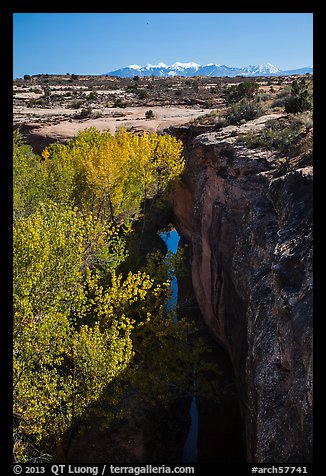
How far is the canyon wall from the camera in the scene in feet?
28.3

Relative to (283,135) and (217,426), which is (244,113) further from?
(217,426)

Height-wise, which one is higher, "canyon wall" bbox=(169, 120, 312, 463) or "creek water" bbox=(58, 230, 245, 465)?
"canyon wall" bbox=(169, 120, 312, 463)

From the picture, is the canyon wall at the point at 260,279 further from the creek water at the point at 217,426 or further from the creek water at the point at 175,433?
the creek water at the point at 175,433

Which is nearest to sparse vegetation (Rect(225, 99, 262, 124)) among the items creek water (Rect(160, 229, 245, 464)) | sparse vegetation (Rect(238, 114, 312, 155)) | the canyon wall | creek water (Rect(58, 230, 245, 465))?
the canyon wall

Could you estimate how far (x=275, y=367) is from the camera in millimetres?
10055

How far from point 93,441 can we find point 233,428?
253 inches

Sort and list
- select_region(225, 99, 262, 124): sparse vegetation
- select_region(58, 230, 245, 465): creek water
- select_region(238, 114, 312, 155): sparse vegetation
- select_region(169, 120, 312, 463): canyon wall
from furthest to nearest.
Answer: select_region(225, 99, 262, 124): sparse vegetation → select_region(58, 230, 245, 465): creek water → select_region(238, 114, 312, 155): sparse vegetation → select_region(169, 120, 312, 463): canyon wall

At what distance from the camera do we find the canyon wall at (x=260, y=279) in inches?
339

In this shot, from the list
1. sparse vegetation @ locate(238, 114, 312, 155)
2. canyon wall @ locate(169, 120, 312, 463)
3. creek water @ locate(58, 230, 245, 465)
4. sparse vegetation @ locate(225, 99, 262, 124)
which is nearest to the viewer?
canyon wall @ locate(169, 120, 312, 463)

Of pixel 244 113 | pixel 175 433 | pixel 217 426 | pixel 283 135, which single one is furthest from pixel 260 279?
pixel 244 113

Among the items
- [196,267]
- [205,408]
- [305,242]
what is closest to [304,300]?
[305,242]

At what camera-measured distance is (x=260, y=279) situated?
41.2ft

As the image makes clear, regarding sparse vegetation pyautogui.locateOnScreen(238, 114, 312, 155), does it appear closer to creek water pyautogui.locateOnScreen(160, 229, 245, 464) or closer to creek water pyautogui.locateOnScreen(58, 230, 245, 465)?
creek water pyautogui.locateOnScreen(58, 230, 245, 465)

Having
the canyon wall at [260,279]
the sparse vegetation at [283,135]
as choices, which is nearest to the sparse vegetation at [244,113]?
the canyon wall at [260,279]
